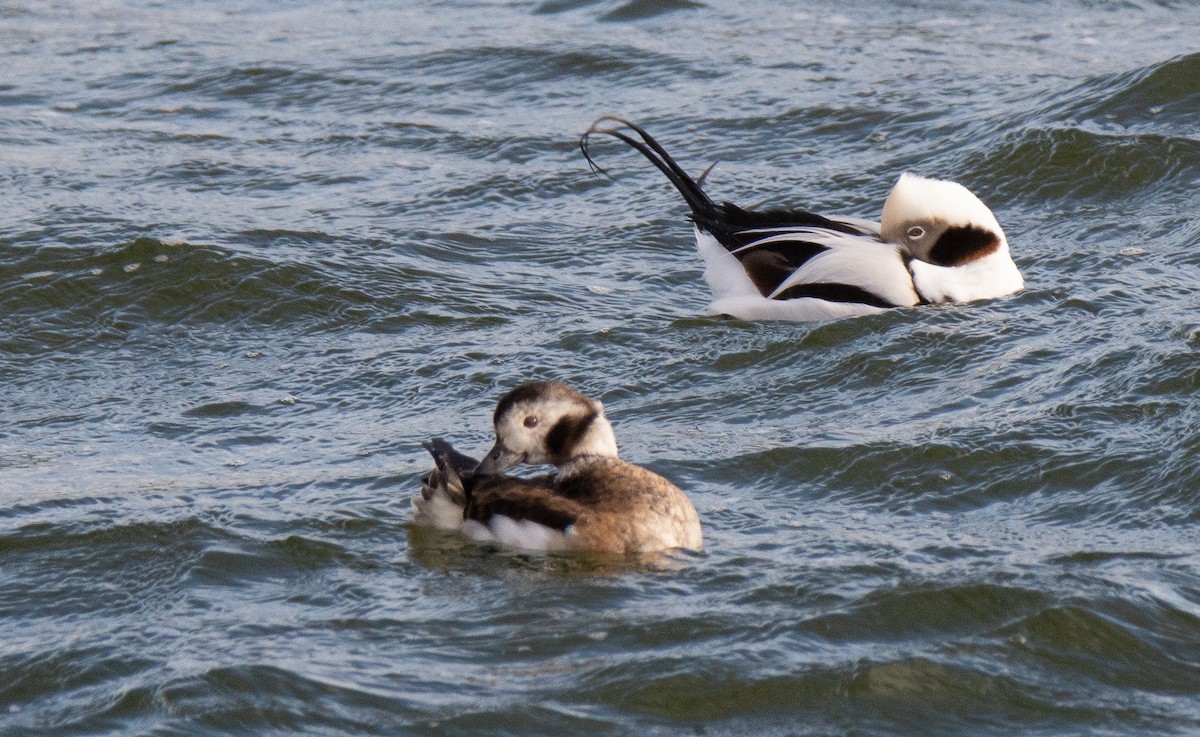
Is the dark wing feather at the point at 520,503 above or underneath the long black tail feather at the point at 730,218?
underneath

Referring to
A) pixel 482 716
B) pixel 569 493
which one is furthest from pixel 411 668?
pixel 569 493

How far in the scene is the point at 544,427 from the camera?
6.61m

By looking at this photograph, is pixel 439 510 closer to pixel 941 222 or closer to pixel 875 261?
pixel 875 261

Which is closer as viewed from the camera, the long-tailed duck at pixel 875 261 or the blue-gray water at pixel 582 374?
the blue-gray water at pixel 582 374

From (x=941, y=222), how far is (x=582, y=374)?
2217 millimetres

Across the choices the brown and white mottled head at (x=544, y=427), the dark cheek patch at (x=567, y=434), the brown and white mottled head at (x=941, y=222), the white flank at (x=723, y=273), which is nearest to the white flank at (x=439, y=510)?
the brown and white mottled head at (x=544, y=427)

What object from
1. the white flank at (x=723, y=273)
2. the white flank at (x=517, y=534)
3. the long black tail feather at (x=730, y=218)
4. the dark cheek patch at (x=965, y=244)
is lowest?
the white flank at (x=517, y=534)

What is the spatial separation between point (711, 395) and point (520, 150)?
4551 millimetres

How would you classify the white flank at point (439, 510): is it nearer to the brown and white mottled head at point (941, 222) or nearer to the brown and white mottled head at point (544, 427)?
the brown and white mottled head at point (544, 427)

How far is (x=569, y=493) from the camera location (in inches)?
255

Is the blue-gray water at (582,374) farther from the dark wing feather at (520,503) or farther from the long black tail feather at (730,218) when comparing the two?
the long black tail feather at (730,218)

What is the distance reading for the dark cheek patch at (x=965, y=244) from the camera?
9242 millimetres

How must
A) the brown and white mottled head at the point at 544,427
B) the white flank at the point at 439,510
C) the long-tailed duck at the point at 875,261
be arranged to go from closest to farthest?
the white flank at the point at 439,510
the brown and white mottled head at the point at 544,427
the long-tailed duck at the point at 875,261

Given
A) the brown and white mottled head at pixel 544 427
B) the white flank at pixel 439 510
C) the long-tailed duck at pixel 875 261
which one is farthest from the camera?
the long-tailed duck at pixel 875 261
